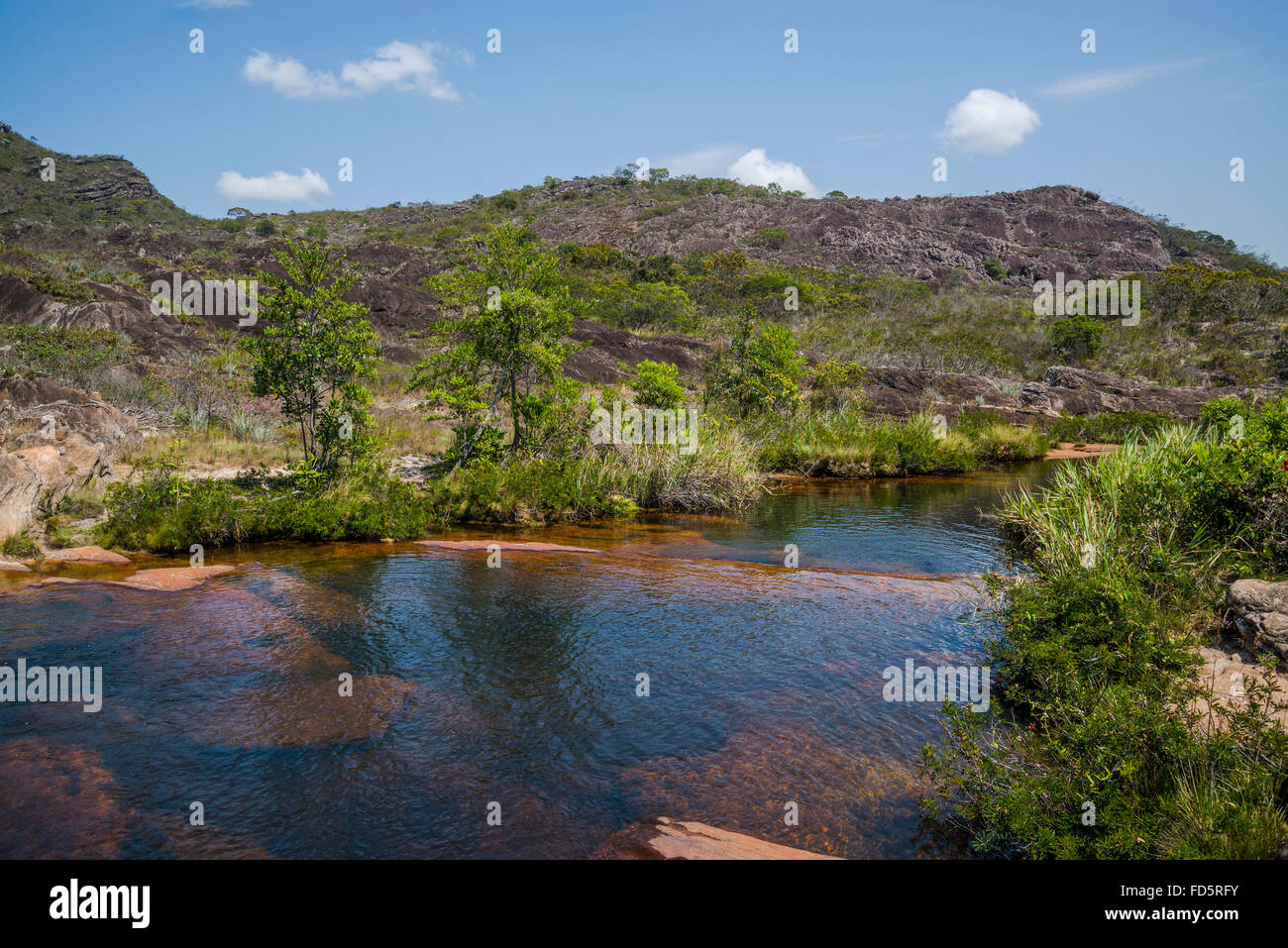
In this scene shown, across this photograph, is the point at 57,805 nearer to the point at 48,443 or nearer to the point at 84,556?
the point at 84,556

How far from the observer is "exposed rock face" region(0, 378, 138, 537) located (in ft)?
33.9

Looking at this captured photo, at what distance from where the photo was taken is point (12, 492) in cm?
1028

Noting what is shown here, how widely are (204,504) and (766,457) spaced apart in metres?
12.9

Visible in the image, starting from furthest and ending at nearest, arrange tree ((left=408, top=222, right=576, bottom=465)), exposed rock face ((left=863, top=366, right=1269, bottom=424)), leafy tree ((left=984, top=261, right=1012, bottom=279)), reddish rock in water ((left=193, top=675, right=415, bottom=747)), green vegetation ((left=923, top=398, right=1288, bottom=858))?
leafy tree ((left=984, top=261, right=1012, bottom=279)) → exposed rock face ((left=863, top=366, right=1269, bottom=424)) → tree ((left=408, top=222, right=576, bottom=465)) → reddish rock in water ((left=193, top=675, right=415, bottom=747)) → green vegetation ((left=923, top=398, right=1288, bottom=858))

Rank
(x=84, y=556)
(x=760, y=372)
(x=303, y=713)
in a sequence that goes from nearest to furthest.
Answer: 1. (x=303, y=713)
2. (x=84, y=556)
3. (x=760, y=372)

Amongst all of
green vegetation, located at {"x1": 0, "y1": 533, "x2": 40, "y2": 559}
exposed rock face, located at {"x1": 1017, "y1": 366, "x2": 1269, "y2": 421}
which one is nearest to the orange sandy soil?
exposed rock face, located at {"x1": 1017, "y1": 366, "x2": 1269, "y2": 421}

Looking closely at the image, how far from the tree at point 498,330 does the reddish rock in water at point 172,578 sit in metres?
5.49

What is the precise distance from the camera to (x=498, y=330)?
14375mm

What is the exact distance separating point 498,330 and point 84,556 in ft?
24.8

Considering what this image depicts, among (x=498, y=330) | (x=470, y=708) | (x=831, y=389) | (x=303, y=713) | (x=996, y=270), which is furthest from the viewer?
(x=996, y=270)

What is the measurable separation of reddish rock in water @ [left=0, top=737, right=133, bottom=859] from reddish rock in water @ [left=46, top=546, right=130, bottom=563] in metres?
5.54

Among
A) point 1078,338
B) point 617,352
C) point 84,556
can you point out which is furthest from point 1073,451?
point 84,556

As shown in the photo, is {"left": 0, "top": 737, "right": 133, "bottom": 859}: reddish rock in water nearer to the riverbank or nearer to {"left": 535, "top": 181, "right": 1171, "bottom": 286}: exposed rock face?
the riverbank
